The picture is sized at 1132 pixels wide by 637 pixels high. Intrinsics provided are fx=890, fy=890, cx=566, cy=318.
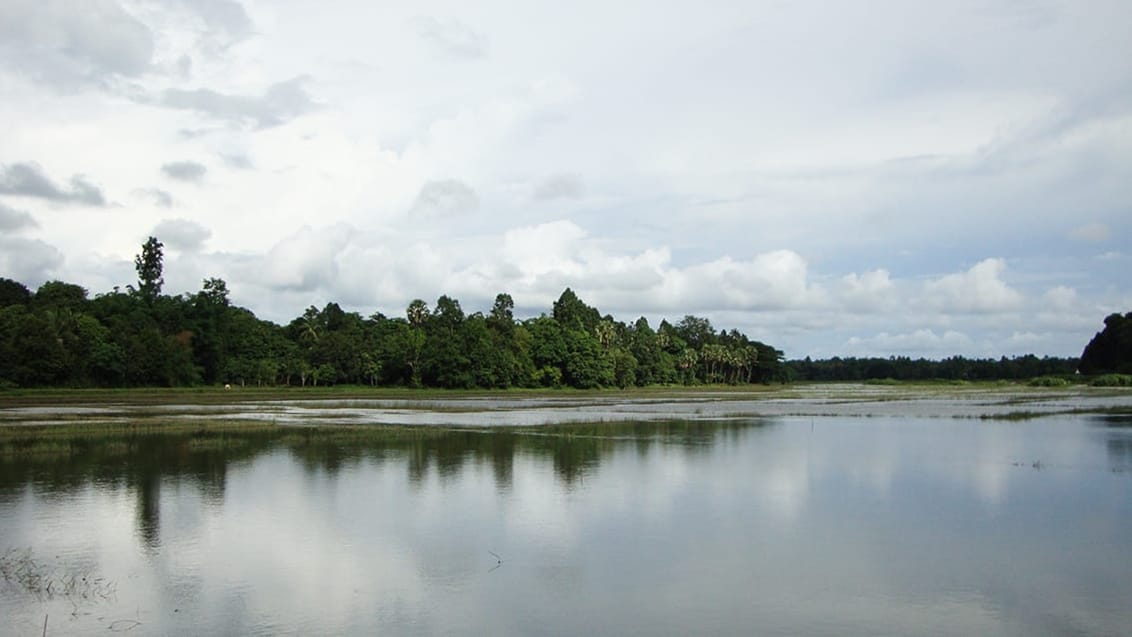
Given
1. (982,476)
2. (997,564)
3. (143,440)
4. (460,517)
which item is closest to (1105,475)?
(982,476)

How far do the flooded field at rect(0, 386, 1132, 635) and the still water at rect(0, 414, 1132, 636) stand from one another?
0.07 metres

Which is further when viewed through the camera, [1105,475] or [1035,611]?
[1105,475]

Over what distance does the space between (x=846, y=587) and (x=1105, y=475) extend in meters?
17.1

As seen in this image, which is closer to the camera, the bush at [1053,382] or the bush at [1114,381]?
the bush at [1114,381]

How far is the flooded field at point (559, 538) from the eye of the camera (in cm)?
1264

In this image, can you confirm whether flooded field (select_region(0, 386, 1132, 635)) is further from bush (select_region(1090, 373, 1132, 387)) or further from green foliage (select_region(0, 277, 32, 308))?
bush (select_region(1090, 373, 1132, 387))

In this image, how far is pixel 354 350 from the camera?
357 ft

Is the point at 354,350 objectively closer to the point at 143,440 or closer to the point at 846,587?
the point at 143,440

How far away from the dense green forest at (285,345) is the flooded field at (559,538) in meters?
51.7

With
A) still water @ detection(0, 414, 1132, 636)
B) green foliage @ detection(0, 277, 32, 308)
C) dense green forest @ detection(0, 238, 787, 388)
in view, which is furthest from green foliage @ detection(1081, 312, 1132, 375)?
green foliage @ detection(0, 277, 32, 308)

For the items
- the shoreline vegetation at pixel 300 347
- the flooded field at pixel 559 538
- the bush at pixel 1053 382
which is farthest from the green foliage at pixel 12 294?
the bush at pixel 1053 382

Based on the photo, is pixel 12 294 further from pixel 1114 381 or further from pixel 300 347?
pixel 1114 381

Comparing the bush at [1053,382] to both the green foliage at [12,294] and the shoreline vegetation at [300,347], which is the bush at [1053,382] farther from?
the green foliage at [12,294]

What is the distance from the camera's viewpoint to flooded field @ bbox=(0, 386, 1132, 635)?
41.5 ft
